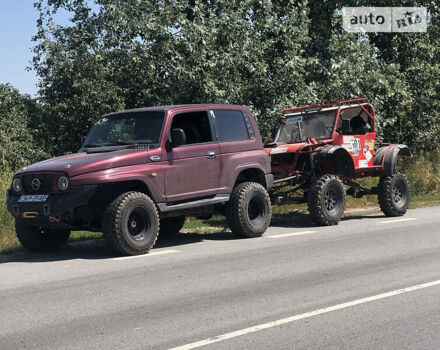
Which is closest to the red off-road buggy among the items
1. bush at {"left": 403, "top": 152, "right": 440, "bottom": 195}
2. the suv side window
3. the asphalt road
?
the asphalt road

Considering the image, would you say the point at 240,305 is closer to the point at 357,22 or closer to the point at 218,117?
the point at 218,117

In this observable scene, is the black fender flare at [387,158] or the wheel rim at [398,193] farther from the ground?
the black fender flare at [387,158]

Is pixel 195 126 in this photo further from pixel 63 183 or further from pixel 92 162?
pixel 63 183

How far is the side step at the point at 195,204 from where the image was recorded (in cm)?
1087

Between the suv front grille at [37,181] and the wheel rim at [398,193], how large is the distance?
26.4 feet

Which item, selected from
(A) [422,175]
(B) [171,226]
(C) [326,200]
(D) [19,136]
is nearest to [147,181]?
(B) [171,226]

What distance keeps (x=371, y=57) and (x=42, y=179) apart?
14.2 m

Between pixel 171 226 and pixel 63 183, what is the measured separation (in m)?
3.36

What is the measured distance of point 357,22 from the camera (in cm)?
2484

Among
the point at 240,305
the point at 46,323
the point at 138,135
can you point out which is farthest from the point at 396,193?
the point at 46,323

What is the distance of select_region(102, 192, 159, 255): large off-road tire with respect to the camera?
394 inches

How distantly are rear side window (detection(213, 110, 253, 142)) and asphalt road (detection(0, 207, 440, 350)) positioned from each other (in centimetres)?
184

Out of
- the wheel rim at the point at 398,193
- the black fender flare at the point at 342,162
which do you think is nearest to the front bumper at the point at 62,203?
the black fender flare at the point at 342,162

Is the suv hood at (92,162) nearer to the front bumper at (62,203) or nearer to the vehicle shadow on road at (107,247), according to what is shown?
the front bumper at (62,203)
